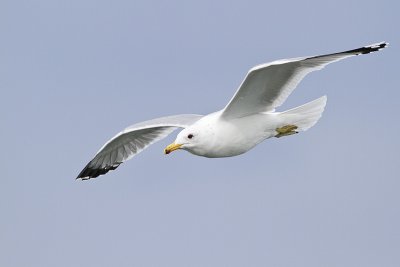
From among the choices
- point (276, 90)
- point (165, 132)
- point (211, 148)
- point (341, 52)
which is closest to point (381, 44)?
point (341, 52)

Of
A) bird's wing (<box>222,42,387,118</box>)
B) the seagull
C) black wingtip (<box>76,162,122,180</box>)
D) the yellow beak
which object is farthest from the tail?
black wingtip (<box>76,162,122,180</box>)

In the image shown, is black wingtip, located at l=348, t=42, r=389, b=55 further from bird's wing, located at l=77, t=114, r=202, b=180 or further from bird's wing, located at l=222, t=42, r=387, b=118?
bird's wing, located at l=77, t=114, r=202, b=180

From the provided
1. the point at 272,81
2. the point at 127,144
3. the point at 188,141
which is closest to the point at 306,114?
the point at 272,81

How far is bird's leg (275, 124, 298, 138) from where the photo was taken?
9.05 m

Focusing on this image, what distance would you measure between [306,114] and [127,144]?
8.54ft

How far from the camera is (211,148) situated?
8.73 m

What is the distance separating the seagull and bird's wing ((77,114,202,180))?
36.8 inches

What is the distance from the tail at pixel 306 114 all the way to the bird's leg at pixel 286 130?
0.04 metres

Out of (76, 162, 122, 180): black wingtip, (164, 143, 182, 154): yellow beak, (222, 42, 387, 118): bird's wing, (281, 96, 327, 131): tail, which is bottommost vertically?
(76, 162, 122, 180): black wingtip

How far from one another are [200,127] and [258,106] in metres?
0.63

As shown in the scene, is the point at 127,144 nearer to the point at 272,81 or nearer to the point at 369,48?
the point at 272,81

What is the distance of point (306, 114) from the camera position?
9.22m

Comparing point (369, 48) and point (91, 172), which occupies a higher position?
point (369, 48)

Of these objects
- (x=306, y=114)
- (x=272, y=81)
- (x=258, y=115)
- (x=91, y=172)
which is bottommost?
(x=91, y=172)
